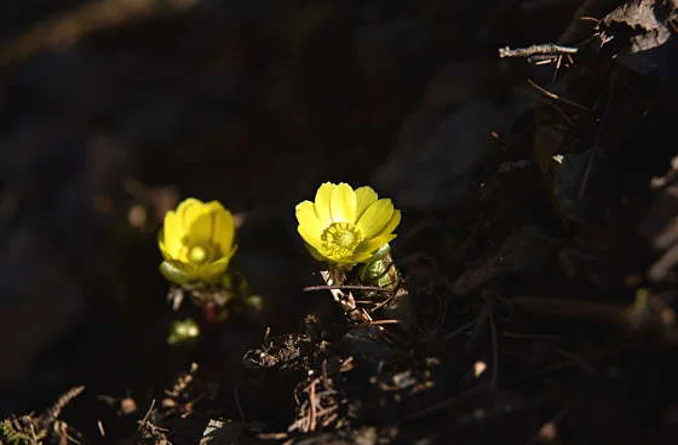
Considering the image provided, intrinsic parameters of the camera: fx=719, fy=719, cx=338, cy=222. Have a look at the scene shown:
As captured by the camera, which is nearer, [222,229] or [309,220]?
[309,220]

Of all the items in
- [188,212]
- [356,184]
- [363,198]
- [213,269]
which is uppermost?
[363,198]

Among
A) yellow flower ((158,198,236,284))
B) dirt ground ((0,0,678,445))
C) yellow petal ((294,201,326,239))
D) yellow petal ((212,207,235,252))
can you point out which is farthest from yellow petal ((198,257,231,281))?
yellow petal ((294,201,326,239))

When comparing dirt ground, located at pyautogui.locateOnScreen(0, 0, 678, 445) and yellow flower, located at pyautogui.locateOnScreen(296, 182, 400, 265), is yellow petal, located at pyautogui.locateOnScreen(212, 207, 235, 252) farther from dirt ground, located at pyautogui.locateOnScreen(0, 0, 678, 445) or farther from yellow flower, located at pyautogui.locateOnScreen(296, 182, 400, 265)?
yellow flower, located at pyautogui.locateOnScreen(296, 182, 400, 265)

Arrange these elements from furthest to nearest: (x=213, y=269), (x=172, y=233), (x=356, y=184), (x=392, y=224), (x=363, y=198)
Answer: (x=356, y=184) < (x=172, y=233) < (x=213, y=269) < (x=363, y=198) < (x=392, y=224)

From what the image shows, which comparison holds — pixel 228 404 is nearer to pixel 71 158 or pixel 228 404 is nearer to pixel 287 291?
pixel 287 291

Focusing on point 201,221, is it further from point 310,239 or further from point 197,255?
point 310,239

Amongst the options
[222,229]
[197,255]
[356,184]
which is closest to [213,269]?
[197,255]

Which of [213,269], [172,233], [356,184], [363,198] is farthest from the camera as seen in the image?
[356,184]

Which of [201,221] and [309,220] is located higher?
[309,220]
